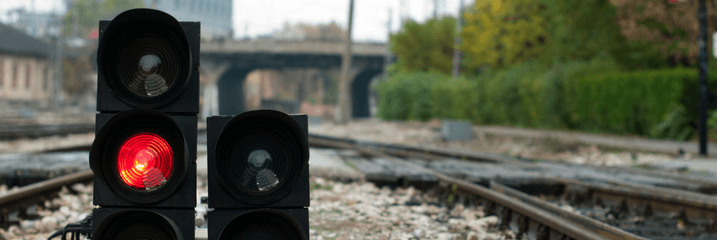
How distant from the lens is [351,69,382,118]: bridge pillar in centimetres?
6500

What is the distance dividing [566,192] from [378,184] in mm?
2240

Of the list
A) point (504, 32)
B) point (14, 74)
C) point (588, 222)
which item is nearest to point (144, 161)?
point (588, 222)

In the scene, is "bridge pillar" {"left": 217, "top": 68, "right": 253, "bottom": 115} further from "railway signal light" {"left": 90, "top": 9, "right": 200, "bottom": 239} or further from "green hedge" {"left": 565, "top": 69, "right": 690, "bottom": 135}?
"railway signal light" {"left": 90, "top": 9, "right": 200, "bottom": 239}

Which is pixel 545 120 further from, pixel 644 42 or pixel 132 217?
pixel 132 217

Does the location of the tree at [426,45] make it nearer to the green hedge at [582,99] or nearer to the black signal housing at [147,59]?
the green hedge at [582,99]

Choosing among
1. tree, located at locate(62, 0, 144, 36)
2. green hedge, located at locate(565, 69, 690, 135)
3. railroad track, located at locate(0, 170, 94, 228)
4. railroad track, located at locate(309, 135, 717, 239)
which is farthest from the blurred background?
tree, located at locate(62, 0, 144, 36)

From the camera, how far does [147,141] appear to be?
8.40ft

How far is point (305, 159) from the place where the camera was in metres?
2.53

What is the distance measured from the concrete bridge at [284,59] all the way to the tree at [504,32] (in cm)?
2470

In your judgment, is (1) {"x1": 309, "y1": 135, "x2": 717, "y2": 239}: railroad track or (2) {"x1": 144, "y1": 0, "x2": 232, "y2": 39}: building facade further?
(2) {"x1": 144, "y1": 0, "x2": 232, "y2": 39}: building facade

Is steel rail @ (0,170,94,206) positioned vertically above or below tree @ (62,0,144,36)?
below

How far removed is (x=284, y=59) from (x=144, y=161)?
5920cm

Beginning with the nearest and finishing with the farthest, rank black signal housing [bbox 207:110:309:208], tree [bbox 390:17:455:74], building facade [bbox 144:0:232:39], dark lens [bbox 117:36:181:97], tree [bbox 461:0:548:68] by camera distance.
A: black signal housing [bbox 207:110:309:208] < dark lens [bbox 117:36:181:97] < tree [bbox 461:0:548:68] < tree [bbox 390:17:455:74] < building facade [bbox 144:0:232:39]

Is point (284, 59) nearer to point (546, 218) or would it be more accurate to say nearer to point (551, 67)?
point (551, 67)
